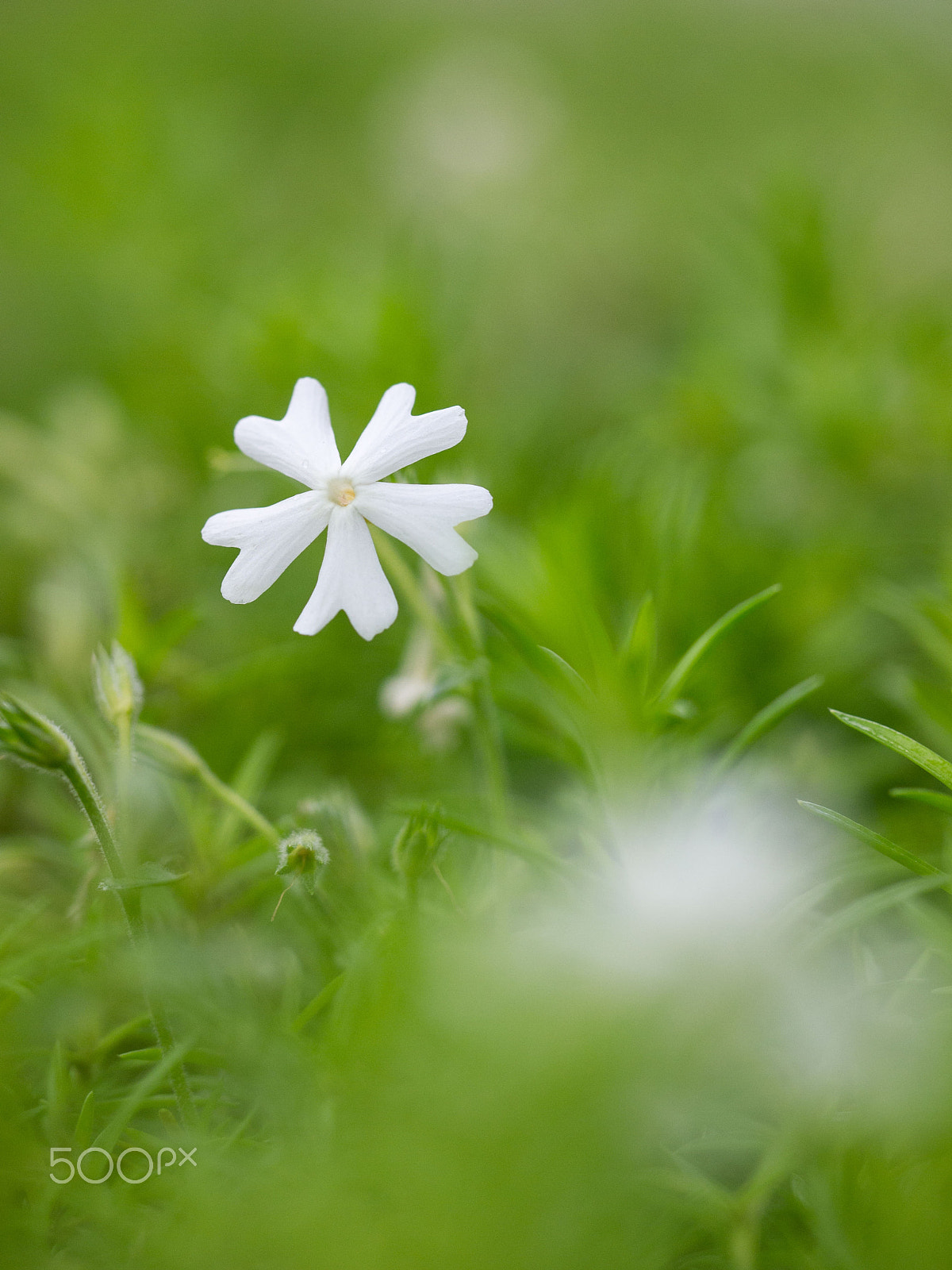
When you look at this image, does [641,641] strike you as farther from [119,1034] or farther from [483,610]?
[119,1034]

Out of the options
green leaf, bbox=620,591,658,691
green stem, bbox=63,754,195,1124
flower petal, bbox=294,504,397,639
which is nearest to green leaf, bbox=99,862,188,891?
green stem, bbox=63,754,195,1124

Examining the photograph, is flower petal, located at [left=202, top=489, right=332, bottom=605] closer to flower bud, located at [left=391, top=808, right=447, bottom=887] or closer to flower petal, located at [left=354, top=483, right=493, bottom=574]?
flower petal, located at [left=354, top=483, right=493, bottom=574]

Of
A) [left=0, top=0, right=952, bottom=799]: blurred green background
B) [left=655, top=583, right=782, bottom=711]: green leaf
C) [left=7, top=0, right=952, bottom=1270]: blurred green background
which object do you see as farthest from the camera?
[left=0, top=0, right=952, bottom=799]: blurred green background

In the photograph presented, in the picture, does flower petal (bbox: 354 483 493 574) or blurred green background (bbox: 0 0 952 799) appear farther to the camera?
blurred green background (bbox: 0 0 952 799)

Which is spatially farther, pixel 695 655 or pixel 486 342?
pixel 486 342

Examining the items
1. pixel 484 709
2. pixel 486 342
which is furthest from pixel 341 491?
pixel 486 342

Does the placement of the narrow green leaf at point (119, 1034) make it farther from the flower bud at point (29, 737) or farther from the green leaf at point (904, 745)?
the green leaf at point (904, 745)

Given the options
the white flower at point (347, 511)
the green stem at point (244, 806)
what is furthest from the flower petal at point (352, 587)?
the green stem at point (244, 806)
